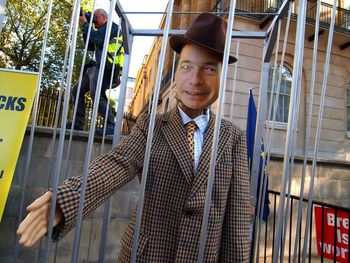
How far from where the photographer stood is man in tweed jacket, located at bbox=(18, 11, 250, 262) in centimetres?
119

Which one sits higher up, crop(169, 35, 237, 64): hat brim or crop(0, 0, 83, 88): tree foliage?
crop(0, 0, 83, 88): tree foliage

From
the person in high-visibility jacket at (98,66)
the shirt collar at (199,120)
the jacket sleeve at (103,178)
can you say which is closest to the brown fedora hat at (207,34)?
the shirt collar at (199,120)

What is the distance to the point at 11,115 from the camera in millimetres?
2258

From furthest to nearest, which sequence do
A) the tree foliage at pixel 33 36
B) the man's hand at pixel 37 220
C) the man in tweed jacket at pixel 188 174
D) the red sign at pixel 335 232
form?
1. the tree foliage at pixel 33 36
2. the red sign at pixel 335 232
3. the man in tweed jacket at pixel 188 174
4. the man's hand at pixel 37 220

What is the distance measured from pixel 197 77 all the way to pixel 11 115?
167 cm

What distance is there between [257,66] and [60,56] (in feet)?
29.9

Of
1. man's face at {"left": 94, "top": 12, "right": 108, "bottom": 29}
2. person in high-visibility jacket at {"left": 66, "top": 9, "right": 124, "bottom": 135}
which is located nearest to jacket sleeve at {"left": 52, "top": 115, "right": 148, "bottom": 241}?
person in high-visibility jacket at {"left": 66, "top": 9, "right": 124, "bottom": 135}

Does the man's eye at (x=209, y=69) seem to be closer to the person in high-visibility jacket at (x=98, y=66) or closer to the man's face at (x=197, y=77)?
the man's face at (x=197, y=77)

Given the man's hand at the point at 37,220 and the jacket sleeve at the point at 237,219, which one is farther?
the jacket sleeve at the point at 237,219

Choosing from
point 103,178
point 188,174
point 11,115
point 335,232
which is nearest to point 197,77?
point 188,174

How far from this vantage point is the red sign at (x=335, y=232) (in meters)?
3.00

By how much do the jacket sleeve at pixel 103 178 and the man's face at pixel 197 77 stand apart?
Answer: 0.79 ft

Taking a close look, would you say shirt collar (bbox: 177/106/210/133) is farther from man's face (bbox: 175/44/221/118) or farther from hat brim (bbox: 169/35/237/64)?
hat brim (bbox: 169/35/237/64)

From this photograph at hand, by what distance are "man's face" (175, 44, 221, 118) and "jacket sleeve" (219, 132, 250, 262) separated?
0.30 metres
